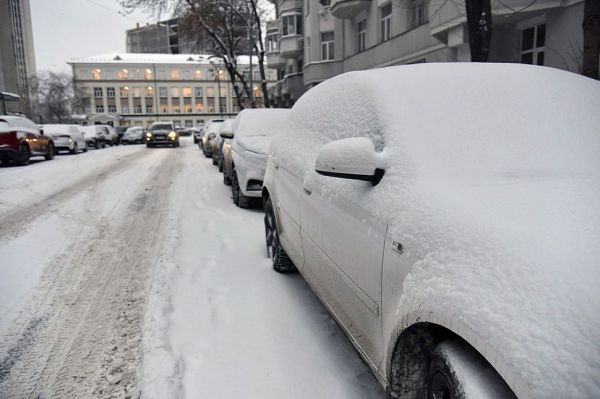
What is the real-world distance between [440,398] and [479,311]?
0.47 meters

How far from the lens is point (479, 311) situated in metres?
1.39

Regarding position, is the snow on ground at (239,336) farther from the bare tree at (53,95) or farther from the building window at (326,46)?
the bare tree at (53,95)

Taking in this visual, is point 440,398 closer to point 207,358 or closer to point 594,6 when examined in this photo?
point 207,358

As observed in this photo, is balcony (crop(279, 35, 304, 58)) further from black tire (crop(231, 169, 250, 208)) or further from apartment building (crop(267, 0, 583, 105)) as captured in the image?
black tire (crop(231, 169, 250, 208))

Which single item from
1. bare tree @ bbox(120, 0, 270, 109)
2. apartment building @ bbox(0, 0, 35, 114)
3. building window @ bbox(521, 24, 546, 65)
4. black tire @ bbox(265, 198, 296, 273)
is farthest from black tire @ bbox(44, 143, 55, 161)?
apartment building @ bbox(0, 0, 35, 114)

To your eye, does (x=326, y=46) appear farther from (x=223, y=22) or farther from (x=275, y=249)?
(x=275, y=249)

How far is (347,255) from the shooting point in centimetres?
238

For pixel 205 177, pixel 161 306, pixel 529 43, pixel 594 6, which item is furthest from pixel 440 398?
pixel 529 43

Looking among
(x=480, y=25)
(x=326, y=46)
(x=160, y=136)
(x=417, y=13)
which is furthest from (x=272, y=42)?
(x=480, y=25)

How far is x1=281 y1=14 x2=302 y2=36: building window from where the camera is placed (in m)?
34.3

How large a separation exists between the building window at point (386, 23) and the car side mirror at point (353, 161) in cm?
2054

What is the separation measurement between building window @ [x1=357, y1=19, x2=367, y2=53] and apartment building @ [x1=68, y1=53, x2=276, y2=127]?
6687cm

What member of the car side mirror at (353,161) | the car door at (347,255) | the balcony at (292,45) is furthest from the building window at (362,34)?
the car side mirror at (353,161)

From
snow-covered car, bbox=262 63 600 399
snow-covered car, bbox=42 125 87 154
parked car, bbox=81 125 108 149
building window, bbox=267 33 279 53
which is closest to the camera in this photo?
snow-covered car, bbox=262 63 600 399
